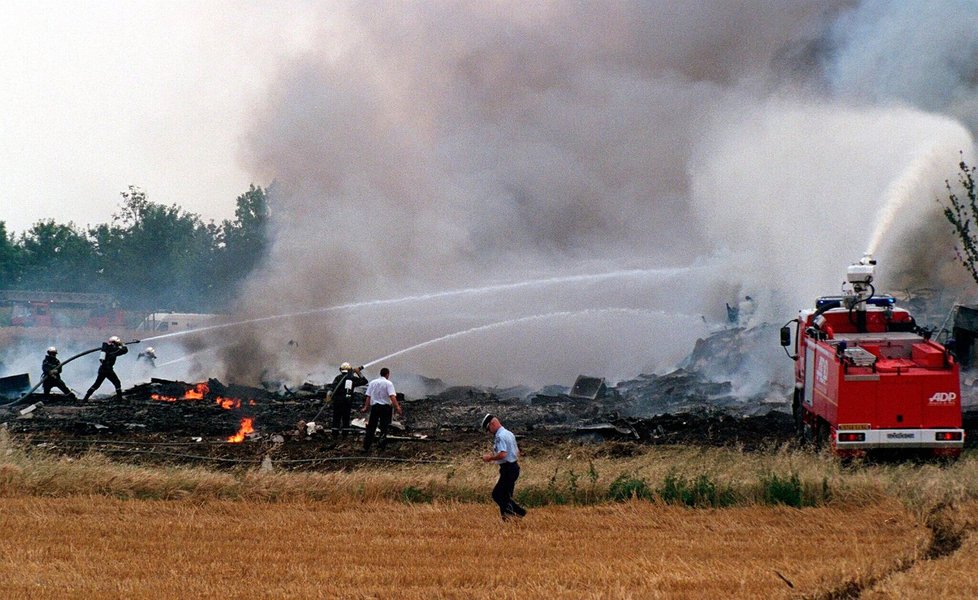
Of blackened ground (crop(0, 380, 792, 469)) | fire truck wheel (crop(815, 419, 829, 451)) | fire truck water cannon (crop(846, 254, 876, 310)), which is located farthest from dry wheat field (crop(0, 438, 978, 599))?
fire truck water cannon (crop(846, 254, 876, 310))

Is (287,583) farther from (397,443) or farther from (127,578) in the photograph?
(397,443)

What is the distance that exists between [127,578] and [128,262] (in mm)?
55166

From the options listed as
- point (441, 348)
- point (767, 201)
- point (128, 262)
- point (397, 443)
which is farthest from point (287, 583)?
point (128, 262)

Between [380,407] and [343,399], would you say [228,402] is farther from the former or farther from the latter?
[380,407]

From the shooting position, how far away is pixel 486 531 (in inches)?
483

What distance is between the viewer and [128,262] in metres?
62.1

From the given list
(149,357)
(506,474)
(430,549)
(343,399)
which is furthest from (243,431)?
(149,357)

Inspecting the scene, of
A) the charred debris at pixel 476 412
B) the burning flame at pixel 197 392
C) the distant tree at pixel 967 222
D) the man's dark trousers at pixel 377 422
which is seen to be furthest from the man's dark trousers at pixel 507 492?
the burning flame at pixel 197 392

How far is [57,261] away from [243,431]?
53307 mm

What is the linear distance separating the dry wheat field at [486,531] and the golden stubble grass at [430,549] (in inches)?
1.3

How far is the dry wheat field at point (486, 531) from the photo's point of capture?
977 cm

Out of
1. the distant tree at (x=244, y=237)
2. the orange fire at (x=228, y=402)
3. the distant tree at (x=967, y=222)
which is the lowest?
the orange fire at (x=228, y=402)

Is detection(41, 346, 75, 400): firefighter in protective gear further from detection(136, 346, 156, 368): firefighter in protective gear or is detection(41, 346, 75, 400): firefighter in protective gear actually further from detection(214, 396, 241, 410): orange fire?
detection(136, 346, 156, 368): firefighter in protective gear

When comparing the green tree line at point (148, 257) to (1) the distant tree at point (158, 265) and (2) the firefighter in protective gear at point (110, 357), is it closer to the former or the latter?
(1) the distant tree at point (158, 265)
